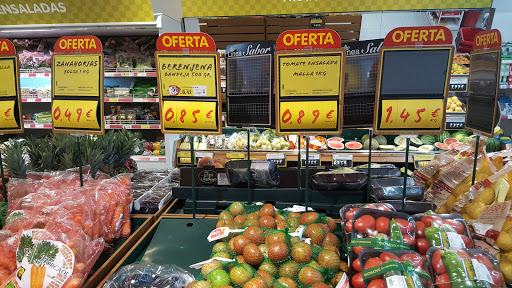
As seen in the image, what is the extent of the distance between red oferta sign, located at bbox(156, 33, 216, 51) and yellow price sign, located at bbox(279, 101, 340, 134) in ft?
1.46

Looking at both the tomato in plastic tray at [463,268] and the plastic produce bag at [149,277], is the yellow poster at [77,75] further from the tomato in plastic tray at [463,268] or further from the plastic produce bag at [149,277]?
the tomato in plastic tray at [463,268]

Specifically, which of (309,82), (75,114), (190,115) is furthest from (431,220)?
(75,114)

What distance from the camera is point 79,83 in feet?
5.27

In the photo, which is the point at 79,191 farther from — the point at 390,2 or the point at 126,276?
the point at 390,2

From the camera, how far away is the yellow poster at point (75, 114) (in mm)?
1607

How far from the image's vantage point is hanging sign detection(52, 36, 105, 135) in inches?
62.2

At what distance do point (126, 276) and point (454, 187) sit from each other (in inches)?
66.1

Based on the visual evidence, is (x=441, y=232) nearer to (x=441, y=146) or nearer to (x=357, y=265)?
(x=357, y=265)

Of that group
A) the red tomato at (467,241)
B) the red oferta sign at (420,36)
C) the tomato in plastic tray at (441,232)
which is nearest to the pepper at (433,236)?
the tomato in plastic tray at (441,232)

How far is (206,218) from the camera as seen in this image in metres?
1.82

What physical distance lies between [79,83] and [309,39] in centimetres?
117

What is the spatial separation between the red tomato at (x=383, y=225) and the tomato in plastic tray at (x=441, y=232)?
14 centimetres

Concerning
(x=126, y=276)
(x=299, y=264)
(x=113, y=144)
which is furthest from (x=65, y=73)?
(x=299, y=264)

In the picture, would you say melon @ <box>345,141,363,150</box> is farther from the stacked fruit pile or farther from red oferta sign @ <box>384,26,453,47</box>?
red oferta sign @ <box>384,26,453,47</box>
